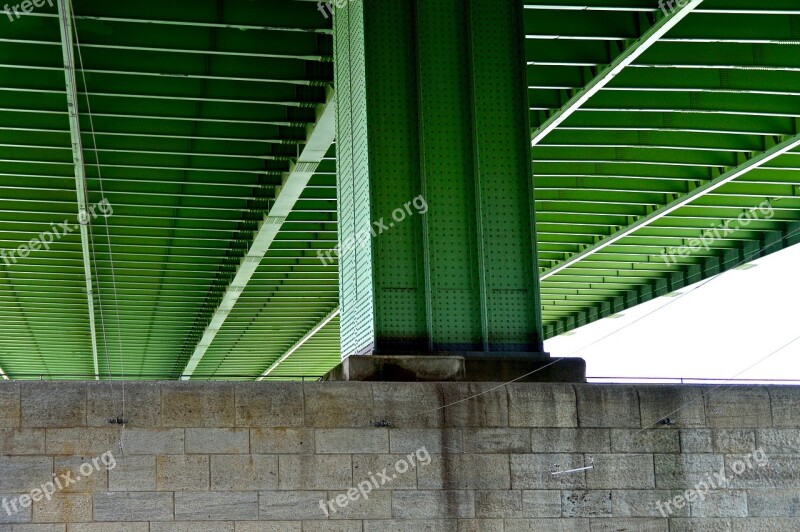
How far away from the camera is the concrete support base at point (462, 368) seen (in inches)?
529

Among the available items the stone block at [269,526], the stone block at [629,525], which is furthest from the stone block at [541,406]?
the stone block at [269,526]

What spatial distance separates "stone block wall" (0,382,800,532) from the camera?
11.8m

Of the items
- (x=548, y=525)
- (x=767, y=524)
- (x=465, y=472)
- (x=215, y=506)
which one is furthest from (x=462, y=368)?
(x=767, y=524)

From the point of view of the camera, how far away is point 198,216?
3369 cm

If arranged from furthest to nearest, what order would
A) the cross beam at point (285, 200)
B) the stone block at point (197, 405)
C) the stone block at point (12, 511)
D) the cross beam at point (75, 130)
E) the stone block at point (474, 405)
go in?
1. the cross beam at point (285, 200)
2. the cross beam at point (75, 130)
3. the stone block at point (474, 405)
4. the stone block at point (197, 405)
5. the stone block at point (12, 511)

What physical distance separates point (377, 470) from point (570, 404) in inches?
95.4

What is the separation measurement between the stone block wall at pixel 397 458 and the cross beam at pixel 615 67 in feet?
32.8

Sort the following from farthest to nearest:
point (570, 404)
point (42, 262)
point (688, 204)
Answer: point (42, 262) < point (688, 204) < point (570, 404)

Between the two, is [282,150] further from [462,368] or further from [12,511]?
[12,511]

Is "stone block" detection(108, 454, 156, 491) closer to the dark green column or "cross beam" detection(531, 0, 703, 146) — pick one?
the dark green column

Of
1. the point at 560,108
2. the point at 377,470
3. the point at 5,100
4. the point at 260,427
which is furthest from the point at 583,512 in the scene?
the point at 5,100

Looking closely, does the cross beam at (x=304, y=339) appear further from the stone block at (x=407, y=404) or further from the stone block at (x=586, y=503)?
the stone block at (x=586, y=503)

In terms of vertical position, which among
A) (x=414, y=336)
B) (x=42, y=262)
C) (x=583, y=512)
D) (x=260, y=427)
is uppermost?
(x=42, y=262)

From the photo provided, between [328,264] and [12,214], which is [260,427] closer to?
[12,214]
